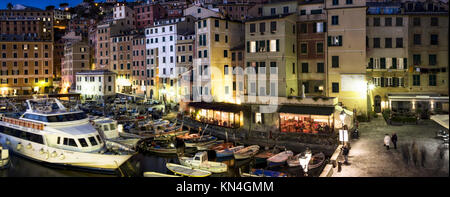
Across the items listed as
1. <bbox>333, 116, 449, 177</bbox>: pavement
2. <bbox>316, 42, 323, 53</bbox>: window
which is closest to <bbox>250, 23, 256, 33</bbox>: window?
<bbox>316, 42, 323, 53</bbox>: window

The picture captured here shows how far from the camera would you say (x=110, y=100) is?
70.5 metres

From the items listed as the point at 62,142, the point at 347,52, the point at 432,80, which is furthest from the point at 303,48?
the point at 62,142

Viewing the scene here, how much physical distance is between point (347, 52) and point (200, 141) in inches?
720

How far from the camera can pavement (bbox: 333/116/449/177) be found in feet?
57.2

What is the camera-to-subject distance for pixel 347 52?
1421 inches

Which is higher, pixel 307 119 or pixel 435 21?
pixel 435 21

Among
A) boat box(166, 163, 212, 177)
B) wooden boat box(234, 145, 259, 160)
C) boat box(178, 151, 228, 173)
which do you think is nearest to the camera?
boat box(166, 163, 212, 177)

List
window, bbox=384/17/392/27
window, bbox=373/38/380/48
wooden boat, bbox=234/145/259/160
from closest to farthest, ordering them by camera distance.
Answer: wooden boat, bbox=234/145/259/160, window, bbox=384/17/392/27, window, bbox=373/38/380/48

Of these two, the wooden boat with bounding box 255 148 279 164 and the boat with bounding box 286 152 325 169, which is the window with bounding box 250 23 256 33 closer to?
the wooden boat with bounding box 255 148 279 164

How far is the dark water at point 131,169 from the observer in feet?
80.6

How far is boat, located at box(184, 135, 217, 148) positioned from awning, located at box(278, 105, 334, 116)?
24.2ft

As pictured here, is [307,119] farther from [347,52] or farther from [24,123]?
[24,123]

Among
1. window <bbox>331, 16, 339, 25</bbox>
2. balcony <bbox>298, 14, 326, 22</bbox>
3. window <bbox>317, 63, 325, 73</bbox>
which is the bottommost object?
window <bbox>317, 63, 325, 73</bbox>

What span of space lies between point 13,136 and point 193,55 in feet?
111
